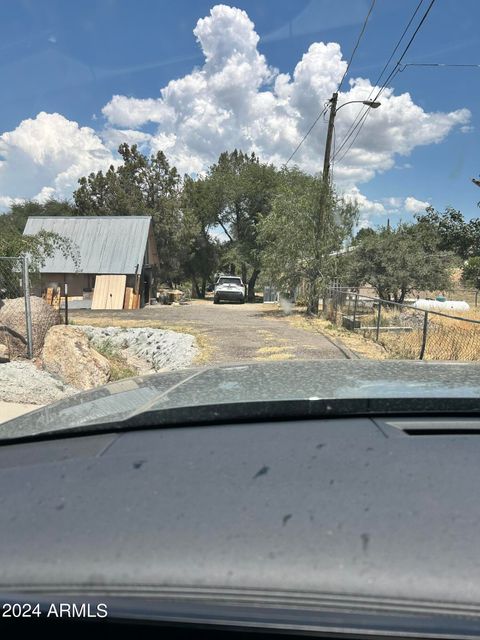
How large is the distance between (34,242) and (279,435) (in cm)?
1610

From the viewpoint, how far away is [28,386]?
7344 mm

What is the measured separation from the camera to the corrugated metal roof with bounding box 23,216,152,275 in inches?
1126

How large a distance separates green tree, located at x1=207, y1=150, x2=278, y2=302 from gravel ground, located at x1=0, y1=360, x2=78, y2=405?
31.5m

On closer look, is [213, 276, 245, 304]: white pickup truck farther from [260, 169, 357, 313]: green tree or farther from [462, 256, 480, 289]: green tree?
[462, 256, 480, 289]: green tree

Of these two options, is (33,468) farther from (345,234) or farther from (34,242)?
(345,234)

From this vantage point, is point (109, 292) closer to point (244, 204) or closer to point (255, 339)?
point (255, 339)

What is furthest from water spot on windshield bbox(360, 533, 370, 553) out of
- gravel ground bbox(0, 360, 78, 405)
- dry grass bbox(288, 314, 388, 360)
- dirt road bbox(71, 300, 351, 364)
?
dry grass bbox(288, 314, 388, 360)

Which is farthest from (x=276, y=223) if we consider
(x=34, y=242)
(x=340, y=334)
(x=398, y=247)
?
(x=34, y=242)

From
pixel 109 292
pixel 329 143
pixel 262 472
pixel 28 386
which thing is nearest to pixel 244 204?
pixel 109 292

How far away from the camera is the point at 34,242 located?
15.7m

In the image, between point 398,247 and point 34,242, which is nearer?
point 34,242

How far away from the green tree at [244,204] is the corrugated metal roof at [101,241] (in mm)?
11589

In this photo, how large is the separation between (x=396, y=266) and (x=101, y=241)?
709 inches

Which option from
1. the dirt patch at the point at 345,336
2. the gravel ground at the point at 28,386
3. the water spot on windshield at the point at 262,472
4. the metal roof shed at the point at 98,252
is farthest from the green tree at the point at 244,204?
the water spot on windshield at the point at 262,472
